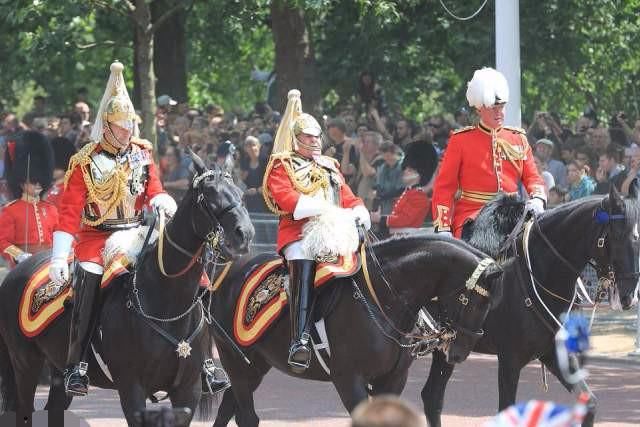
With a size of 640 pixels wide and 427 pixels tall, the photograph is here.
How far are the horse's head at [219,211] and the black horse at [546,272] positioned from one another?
208cm

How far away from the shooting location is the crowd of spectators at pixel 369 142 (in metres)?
16.0

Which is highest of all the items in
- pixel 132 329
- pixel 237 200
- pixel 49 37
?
pixel 49 37

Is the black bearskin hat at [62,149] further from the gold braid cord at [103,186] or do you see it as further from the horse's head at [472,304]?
the horse's head at [472,304]

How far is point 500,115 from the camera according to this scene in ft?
35.0

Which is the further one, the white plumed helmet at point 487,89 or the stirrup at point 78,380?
the white plumed helmet at point 487,89

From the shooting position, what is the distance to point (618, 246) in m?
9.30

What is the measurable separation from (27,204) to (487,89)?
3.60 m

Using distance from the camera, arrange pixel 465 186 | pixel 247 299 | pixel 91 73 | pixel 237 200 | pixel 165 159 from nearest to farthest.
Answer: pixel 237 200 < pixel 247 299 < pixel 465 186 < pixel 165 159 < pixel 91 73

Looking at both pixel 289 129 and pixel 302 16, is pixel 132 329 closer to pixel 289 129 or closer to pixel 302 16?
pixel 289 129

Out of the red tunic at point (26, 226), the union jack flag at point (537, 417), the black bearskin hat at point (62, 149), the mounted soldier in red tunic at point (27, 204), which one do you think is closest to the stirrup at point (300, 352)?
the mounted soldier in red tunic at point (27, 204)

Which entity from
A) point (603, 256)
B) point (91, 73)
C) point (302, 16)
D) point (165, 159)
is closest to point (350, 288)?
point (603, 256)

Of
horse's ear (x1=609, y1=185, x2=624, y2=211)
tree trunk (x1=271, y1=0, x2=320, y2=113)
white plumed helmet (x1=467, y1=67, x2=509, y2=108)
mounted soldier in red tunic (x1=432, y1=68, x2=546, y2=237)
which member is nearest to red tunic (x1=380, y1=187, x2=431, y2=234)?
mounted soldier in red tunic (x1=432, y1=68, x2=546, y2=237)

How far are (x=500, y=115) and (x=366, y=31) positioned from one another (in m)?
12.3

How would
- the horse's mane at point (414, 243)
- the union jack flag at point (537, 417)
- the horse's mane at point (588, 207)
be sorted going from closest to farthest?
the union jack flag at point (537, 417)
the horse's mane at point (414, 243)
the horse's mane at point (588, 207)
